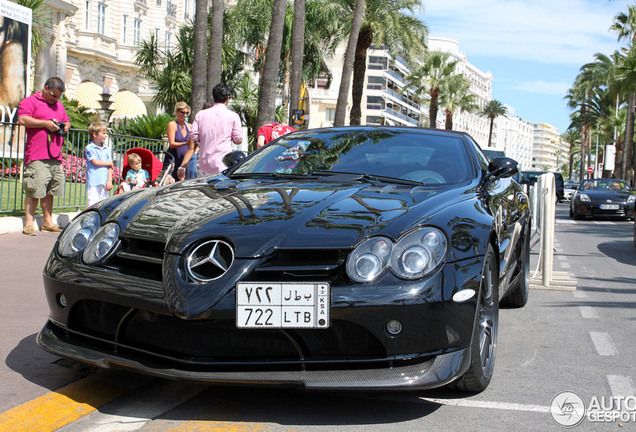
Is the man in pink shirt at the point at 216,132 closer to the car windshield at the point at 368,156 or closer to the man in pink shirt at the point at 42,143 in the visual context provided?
the man in pink shirt at the point at 42,143

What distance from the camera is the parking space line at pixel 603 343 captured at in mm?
4447

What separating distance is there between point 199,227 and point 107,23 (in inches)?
1730

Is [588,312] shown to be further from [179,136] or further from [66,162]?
[66,162]

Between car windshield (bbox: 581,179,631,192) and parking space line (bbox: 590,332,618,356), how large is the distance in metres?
19.1

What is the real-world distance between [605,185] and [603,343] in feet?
65.6

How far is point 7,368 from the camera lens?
3.53m

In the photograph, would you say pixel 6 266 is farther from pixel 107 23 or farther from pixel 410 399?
pixel 107 23

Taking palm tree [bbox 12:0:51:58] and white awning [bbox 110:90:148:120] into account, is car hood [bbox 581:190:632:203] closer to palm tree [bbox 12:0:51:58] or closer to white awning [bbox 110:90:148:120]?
palm tree [bbox 12:0:51:58]

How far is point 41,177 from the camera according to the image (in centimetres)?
823

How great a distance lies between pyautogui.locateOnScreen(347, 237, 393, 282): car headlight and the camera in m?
2.79

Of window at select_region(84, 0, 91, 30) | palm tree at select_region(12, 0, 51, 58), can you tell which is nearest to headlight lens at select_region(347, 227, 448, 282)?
palm tree at select_region(12, 0, 51, 58)

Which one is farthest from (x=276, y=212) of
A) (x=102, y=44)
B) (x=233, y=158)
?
(x=102, y=44)

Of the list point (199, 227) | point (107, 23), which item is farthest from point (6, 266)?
point (107, 23)

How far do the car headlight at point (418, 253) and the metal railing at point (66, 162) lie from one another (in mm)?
7099
